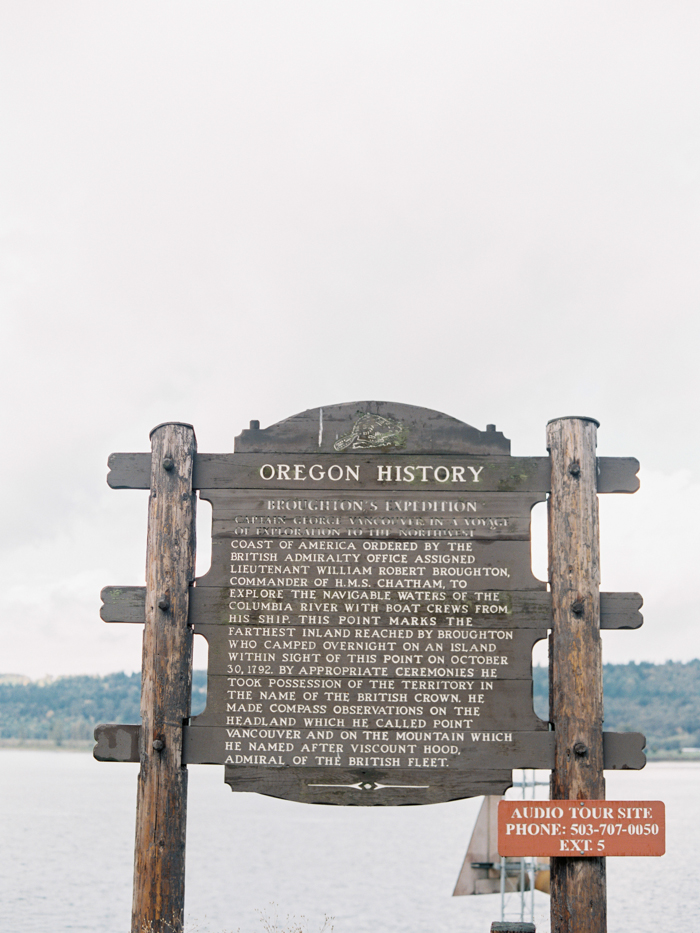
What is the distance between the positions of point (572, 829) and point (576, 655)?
1355mm

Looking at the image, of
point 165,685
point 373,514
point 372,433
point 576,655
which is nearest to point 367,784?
point 165,685

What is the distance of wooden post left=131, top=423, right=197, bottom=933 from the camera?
7.17 m

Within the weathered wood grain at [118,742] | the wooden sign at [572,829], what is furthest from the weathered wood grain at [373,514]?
the wooden sign at [572,829]

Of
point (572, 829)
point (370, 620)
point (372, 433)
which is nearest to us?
point (572, 829)

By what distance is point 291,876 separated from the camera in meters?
53.5

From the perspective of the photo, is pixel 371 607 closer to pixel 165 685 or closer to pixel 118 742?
pixel 165 685

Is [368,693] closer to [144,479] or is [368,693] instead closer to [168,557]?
[168,557]

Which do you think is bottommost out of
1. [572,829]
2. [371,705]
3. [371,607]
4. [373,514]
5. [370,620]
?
[572,829]

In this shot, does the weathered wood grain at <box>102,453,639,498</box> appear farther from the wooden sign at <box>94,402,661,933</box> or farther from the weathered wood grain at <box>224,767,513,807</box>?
the weathered wood grain at <box>224,767,513,807</box>

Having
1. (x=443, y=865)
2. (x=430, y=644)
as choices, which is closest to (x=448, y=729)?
(x=430, y=644)

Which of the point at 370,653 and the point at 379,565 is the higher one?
the point at 379,565

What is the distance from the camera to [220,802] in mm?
115250

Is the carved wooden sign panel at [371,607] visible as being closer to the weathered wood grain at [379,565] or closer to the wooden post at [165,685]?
the weathered wood grain at [379,565]

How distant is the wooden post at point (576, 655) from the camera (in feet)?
23.5
